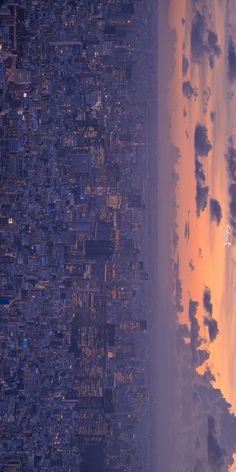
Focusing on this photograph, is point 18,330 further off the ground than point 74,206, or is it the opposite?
point 74,206

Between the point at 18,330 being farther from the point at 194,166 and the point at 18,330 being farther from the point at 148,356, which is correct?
the point at 194,166

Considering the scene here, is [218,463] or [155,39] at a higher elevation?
[155,39]

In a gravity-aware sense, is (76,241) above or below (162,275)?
above

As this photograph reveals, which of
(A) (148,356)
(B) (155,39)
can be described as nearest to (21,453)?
(A) (148,356)

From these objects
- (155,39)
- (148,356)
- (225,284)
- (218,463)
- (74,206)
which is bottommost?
(218,463)

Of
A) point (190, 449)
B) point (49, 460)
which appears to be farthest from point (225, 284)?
point (49, 460)

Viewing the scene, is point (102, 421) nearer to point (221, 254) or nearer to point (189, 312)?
point (189, 312)
